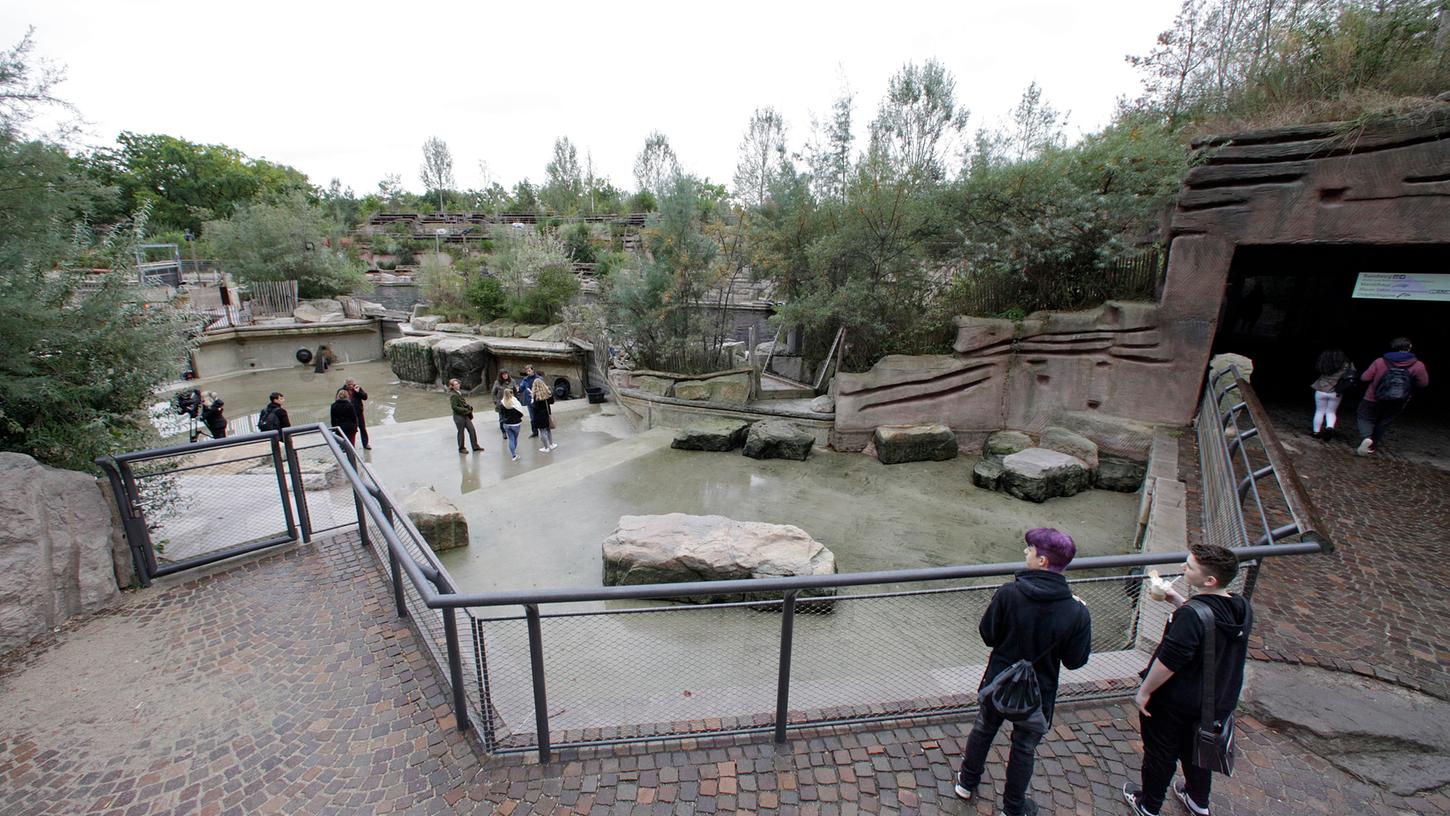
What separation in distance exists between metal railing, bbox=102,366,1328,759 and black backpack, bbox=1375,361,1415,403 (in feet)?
8.08

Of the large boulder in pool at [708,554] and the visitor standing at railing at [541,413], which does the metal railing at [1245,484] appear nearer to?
the large boulder in pool at [708,554]

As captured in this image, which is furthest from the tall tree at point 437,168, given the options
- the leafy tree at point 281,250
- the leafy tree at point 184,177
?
the leafy tree at point 281,250

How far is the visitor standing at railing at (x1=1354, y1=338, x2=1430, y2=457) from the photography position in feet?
20.5

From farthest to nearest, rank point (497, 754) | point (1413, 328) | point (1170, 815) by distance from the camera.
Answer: point (1413, 328) → point (497, 754) → point (1170, 815)

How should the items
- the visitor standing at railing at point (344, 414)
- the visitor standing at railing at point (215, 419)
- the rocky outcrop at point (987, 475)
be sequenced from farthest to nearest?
the visitor standing at railing at point (215, 419)
the visitor standing at railing at point (344, 414)
the rocky outcrop at point (987, 475)

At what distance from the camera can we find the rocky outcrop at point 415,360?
17.5 metres

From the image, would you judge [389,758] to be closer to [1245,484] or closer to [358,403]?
[1245,484]

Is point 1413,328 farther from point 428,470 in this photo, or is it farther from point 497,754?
point 428,470

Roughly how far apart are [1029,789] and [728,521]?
3676 mm

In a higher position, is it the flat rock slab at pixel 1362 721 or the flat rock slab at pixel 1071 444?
the flat rock slab at pixel 1362 721

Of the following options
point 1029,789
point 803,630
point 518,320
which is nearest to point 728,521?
point 803,630

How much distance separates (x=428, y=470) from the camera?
9305 mm

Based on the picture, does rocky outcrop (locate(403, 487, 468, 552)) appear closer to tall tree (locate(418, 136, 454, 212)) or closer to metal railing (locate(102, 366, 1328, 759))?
metal railing (locate(102, 366, 1328, 759))

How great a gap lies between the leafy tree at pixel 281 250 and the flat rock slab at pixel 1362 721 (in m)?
28.2
